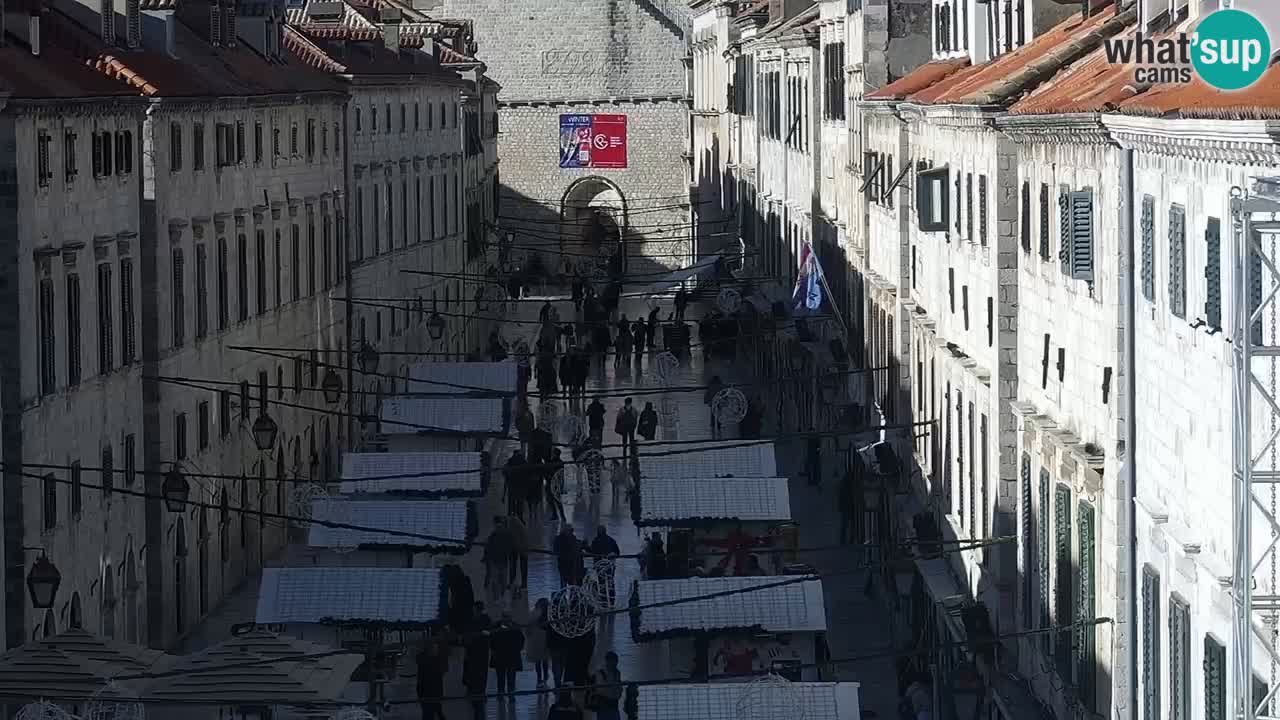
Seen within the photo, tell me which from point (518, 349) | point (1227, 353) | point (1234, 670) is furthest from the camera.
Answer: point (518, 349)

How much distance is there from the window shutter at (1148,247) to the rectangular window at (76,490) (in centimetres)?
1435

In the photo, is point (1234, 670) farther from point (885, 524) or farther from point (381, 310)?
point (381, 310)

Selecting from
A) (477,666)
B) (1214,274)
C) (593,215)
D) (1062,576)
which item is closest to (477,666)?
(477,666)

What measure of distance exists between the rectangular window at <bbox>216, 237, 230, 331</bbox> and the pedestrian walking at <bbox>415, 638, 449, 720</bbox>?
10.2 meters

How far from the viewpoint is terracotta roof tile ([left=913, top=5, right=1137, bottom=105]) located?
26.2m

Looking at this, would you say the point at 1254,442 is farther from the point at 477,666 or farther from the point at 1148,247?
the point at 477,666

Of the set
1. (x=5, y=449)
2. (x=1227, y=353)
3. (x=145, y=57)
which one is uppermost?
(x=145, y=57)

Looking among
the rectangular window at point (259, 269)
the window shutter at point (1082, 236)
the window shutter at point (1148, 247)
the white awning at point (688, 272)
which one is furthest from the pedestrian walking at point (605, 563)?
the white awning at point (688, 272)

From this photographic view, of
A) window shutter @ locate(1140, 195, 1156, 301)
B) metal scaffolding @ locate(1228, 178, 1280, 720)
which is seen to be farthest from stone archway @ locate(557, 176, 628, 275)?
metal scaffolding @ locate(1228, 178, 1280, 720)

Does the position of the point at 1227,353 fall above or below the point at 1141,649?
above

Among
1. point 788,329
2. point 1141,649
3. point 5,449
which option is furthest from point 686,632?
point 788,329

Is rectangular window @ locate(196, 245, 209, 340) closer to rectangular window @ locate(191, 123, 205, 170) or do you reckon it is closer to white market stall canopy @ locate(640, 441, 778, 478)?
rectangular window @ locate(191, 123, 205, 170)

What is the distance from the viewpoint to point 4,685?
23.4 metres

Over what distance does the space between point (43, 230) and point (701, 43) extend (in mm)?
67637
